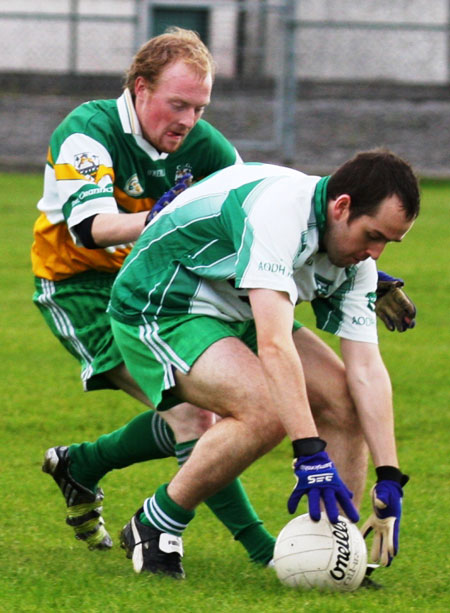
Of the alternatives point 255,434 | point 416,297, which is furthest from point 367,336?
point 416,297

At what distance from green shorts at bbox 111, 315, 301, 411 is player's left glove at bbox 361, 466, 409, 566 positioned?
0.72m

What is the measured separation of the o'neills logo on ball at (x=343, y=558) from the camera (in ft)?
13.2

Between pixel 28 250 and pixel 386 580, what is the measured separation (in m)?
9.23

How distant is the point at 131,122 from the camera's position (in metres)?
5.04

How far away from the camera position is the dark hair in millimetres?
3959

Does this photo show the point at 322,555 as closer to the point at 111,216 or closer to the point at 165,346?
the point at 165,346

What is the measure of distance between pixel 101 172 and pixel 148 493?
1600 mm

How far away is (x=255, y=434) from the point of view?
4090mm

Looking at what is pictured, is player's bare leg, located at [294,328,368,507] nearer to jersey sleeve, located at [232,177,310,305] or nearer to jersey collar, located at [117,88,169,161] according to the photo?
jersey sleeve, located at [232,177,310,305]

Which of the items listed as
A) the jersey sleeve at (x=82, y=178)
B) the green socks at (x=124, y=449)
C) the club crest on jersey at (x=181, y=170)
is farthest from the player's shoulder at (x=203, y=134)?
the green socks at (x=124, y=449)

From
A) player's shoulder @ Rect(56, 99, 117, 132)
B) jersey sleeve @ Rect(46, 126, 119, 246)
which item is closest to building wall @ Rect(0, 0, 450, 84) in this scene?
player's shoulder @ Rect(56, 99, 117, 132)

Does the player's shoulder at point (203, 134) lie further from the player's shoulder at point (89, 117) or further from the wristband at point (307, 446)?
the wristband at point (307, 446)

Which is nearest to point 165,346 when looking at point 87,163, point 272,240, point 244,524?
point 272,240

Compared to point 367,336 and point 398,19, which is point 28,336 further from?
point 398,19
